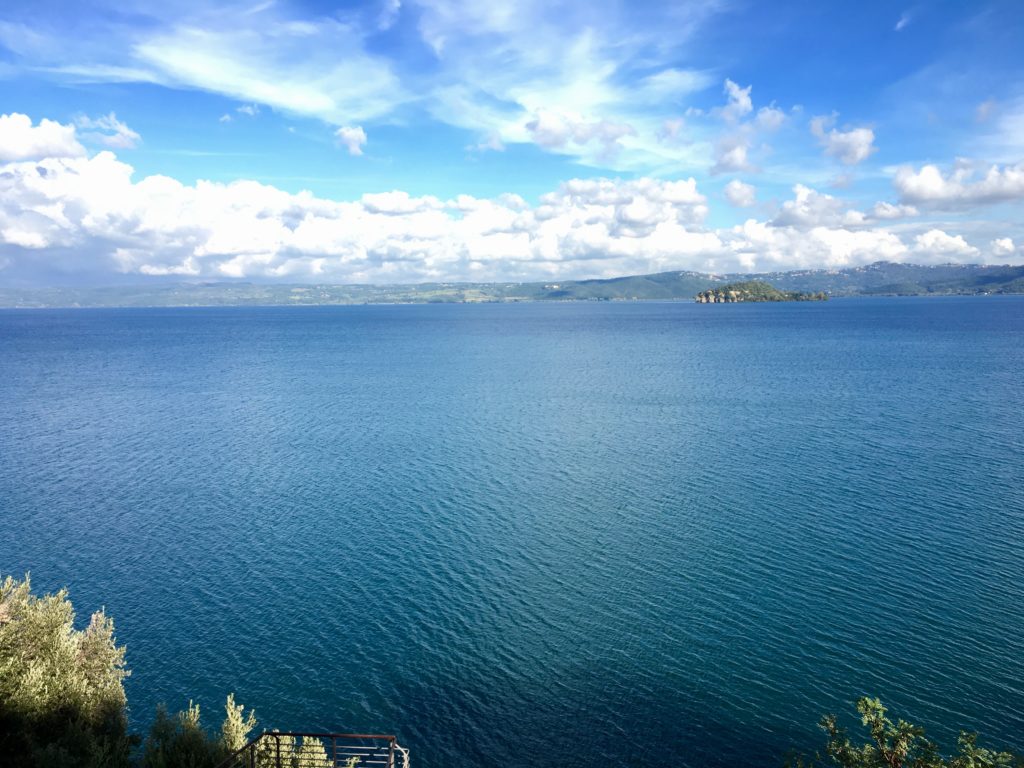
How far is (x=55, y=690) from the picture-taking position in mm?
20828

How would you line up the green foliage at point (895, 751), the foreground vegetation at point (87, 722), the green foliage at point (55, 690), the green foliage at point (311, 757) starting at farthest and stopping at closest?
the green foliage at point (311, 757) → the green foliage at point (55, 690) → the foreground vegetation at point (87, 722) → the green foliage at point (895, 751)

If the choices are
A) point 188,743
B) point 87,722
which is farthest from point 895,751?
point 87,722

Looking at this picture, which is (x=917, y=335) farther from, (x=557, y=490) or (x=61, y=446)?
(x=61, y=446)

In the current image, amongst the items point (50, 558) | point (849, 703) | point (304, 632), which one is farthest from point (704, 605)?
point (50, 558)

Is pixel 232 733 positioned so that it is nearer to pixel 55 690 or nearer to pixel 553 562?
pixel 55 690

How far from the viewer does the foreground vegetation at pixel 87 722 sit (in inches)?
726

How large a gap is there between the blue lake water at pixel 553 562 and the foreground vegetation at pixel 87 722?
6.22m

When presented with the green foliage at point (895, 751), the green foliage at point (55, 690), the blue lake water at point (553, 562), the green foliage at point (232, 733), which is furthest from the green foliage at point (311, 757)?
the green foliage at point (895, 751)

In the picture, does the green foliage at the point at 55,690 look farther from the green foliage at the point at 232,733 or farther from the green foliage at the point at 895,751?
the green foliage at the point at 895,751

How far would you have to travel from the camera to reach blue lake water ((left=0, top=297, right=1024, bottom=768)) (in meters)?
28.6

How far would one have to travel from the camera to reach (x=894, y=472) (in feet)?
185

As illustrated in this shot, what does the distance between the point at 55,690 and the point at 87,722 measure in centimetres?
148

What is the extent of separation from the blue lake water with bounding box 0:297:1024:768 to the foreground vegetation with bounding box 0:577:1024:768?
6.22 metres

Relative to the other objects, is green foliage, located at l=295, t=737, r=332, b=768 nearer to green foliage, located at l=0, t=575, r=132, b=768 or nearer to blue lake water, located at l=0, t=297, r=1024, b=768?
blue lake water, located at l=0, t=297, r=1024, b=768
